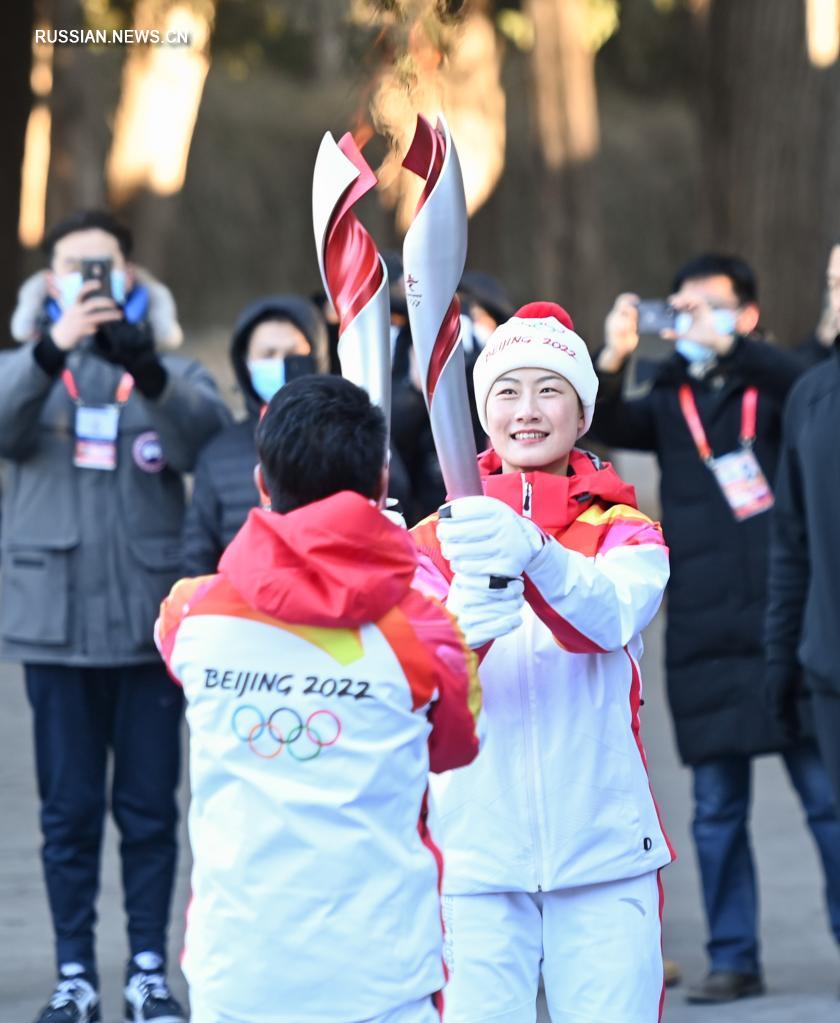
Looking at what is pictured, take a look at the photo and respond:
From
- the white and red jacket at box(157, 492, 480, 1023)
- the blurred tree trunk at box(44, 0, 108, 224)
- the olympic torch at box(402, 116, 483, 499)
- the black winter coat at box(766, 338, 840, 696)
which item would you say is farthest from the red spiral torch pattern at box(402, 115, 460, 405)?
the blurred tree trunk at box(44, 0, 108, 224)

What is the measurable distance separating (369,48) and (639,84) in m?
26.2

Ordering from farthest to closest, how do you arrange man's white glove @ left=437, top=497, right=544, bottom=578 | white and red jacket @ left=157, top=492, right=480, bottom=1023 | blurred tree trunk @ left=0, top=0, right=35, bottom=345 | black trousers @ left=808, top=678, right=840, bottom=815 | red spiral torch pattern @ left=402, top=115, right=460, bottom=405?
blurred tree trunk @ left=0, top=0, right=35, bottom=345
black trousers @ left=808, top=678, right=840, bottom=815
red spiral torch pattern @ left=402, top=115, right=460, bottom=405
man's white glove @ left=437, top=497, right=544, bottom=578
white and red jacket @ left=157, top=492, right=480, bottom=1023

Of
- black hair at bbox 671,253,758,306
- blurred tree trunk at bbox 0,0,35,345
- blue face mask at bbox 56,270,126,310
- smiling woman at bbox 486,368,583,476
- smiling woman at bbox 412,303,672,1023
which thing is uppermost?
blurred tree trunk at bbox 0,0,35,345

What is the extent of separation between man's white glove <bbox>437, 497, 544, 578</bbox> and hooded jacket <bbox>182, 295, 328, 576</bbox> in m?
2.01

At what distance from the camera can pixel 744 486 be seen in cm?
510

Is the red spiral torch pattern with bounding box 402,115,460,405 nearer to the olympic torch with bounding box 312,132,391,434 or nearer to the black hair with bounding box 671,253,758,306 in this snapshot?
the olympic torch with bounding box 312,132,391,434

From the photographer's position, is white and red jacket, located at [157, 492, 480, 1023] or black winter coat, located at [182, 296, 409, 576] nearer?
white and red jacket, located at [157, 492, 480, 1023]

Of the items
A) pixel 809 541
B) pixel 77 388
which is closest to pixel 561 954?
pixel 809 541

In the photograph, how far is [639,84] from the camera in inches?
1137

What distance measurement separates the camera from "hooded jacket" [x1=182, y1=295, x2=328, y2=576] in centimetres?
484

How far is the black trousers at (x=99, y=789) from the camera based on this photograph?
4699 mm

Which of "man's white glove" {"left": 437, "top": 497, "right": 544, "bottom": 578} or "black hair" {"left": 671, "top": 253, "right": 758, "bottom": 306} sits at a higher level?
"black hair" {"left": 671, "top": 253, "right": 758, "bottom": 306}

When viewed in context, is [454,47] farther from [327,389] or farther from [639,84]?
[639,84]

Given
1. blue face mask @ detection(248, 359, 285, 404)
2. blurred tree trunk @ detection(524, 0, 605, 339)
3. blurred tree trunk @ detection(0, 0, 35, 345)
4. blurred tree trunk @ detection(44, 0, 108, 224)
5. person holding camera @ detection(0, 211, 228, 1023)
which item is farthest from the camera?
blurred tree trunk @ detection(44, 0, 108, 224)
